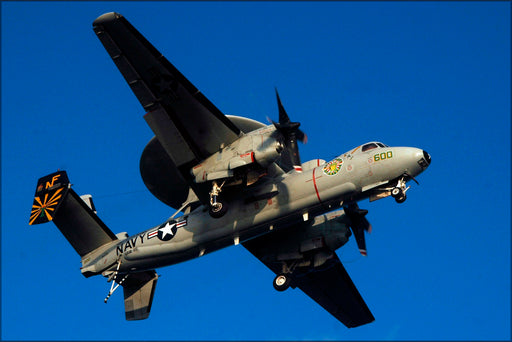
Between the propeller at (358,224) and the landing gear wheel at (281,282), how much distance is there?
340 centimetres

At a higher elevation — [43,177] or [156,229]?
[43,177]

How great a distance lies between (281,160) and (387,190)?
532 cm

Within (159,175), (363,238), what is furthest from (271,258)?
(159,175)

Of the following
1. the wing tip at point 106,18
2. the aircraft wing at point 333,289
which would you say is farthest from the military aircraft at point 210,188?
the aircraft wing at point 333,289

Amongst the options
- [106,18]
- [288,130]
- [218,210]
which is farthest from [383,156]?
[106,18]

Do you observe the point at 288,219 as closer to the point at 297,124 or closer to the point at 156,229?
the point at 297,124

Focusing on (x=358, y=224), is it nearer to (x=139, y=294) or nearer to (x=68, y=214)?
(x=139, y=294)

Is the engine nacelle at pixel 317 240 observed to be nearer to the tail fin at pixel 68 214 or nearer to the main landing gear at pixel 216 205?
the main landing gear at pixel 216 205

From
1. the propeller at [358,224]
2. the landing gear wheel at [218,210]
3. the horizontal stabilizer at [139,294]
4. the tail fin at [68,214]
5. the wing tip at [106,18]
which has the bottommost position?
the horizontal stabilizer at [139,294]

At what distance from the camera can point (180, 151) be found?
87.6ft

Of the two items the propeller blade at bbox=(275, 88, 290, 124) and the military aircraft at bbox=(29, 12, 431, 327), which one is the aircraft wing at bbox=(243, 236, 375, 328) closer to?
the military aircraft at bbox=(29, 12, 431, 327)

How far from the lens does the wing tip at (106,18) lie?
2440 centimetres

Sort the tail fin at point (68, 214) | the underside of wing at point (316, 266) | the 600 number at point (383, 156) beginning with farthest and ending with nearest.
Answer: the underside of wing at point (316, 266) → the tail fin at point (68, 214) → the 600 number at point (383, 156)

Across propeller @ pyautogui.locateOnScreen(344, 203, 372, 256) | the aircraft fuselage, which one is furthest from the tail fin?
propeller @ pyautogui.locateOnScreen(344, 203, 372, 256)
